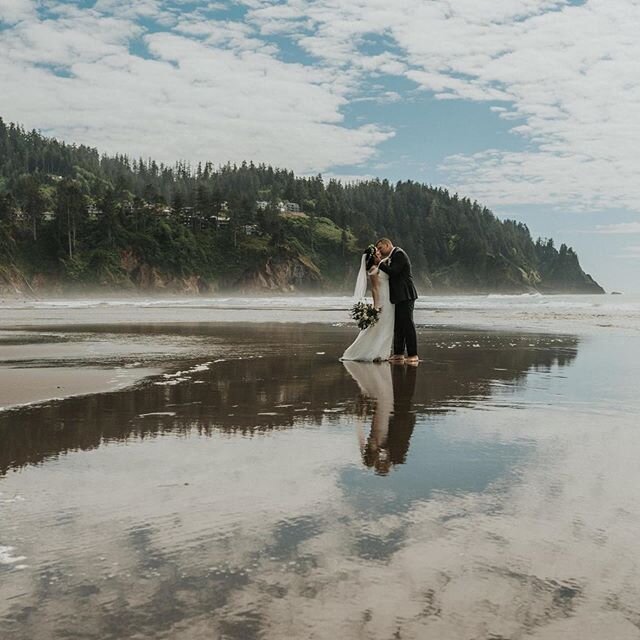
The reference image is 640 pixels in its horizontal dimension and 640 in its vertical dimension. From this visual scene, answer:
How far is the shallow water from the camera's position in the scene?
2936 millimetres

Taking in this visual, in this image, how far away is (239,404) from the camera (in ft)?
27.7

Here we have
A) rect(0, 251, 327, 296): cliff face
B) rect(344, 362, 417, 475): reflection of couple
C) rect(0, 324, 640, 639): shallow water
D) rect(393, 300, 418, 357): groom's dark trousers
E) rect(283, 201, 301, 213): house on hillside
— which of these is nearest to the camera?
rect(0, 324, 640, 639): shallow water

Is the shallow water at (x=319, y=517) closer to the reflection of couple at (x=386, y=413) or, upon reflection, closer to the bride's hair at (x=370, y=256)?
the reflection of couple at (x=386, y=413)

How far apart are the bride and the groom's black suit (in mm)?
132

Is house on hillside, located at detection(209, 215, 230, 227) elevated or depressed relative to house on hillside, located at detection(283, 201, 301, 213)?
depressed

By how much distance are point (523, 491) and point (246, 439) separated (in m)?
2.73

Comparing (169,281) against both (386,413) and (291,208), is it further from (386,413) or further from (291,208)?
(386,413)

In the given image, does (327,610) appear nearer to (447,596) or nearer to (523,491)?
(447,596)

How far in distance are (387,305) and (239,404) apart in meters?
6.63

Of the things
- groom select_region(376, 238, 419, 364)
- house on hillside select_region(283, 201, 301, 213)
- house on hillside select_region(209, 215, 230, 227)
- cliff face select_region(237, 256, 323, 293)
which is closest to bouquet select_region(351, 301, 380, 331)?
groom select_region(376, 238, 419, 364)

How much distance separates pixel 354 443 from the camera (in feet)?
20.7

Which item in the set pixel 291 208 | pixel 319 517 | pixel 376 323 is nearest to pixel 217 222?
pixel 291 208

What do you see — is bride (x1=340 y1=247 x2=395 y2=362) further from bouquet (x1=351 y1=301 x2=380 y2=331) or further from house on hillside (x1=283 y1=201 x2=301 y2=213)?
house on hillside (x1=283 y1=201 x2=301 y2=213)

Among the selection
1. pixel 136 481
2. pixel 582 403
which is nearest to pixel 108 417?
pixel 136 481
